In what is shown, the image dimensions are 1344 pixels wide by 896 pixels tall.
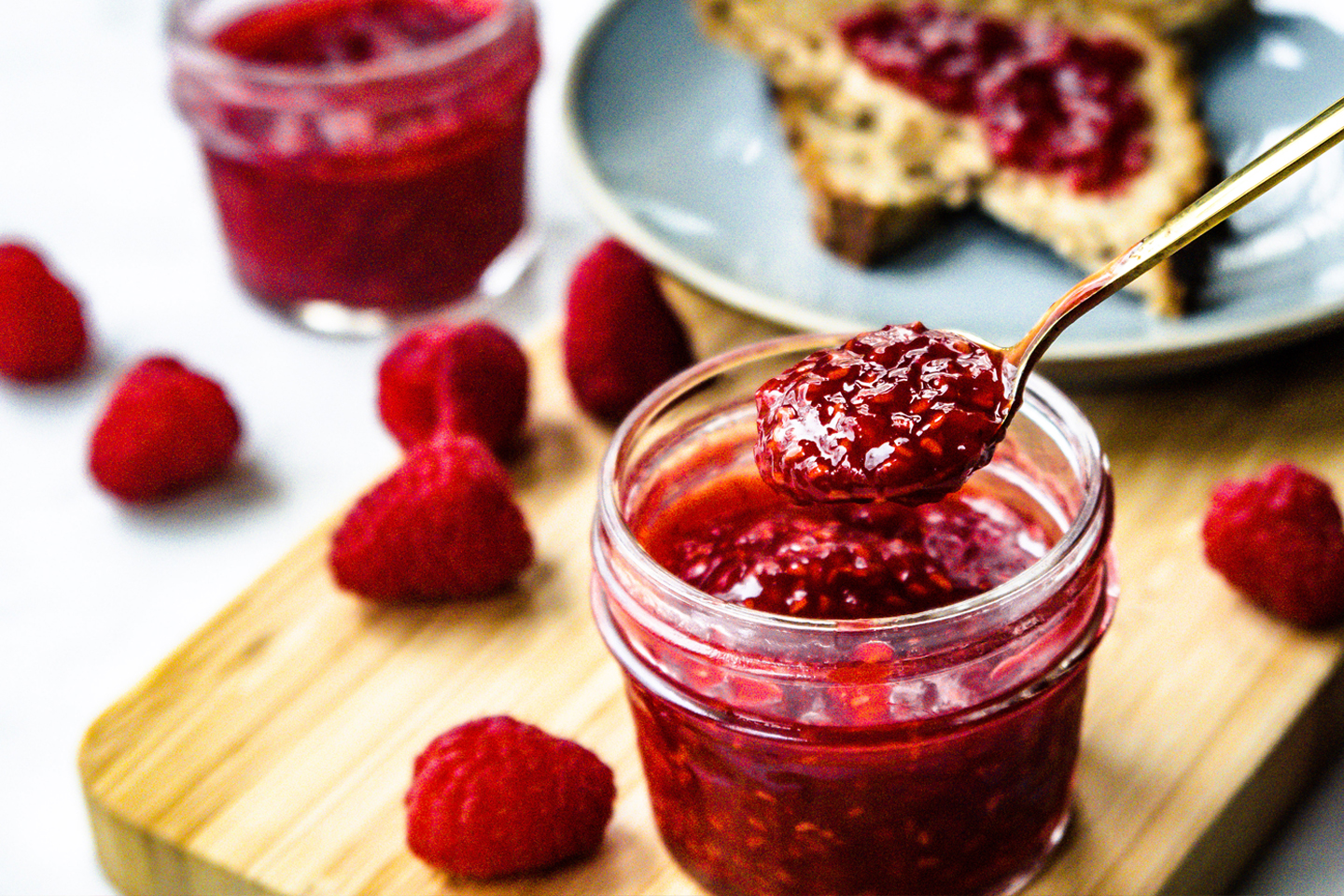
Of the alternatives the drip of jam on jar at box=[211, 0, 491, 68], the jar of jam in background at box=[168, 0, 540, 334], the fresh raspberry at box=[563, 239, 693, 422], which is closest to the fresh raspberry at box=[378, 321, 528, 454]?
the fresh raspberry at box=[563, 239, 693, 422]

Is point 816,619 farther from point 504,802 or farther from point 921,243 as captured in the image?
point 921,243

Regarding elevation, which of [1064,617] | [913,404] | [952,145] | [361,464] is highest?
[913,404]

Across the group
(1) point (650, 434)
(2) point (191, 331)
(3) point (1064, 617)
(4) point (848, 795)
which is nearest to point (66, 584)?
(2) point (191, 331)

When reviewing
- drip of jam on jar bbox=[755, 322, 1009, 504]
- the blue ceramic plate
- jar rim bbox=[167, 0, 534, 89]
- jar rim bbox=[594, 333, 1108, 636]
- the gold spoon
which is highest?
the gold spoon

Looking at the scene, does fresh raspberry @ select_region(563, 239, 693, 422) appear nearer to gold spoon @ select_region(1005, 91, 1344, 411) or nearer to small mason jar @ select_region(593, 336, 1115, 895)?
small mason jar @ select_region(593, 336, 1115, 895)

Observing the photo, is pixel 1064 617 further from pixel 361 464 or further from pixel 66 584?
pixel 66 584

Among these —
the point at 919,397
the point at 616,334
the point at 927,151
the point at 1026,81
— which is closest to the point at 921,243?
the point at 927,151

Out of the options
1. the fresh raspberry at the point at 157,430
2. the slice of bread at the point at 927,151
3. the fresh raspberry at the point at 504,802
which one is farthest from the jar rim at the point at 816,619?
the fresh raspberry at the point at 157,430

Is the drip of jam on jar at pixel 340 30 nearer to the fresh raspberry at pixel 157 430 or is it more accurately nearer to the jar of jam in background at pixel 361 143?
the jar of jam in background at pixel 361 143
